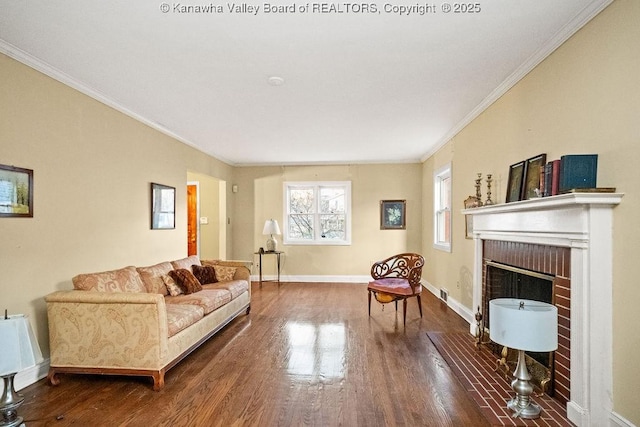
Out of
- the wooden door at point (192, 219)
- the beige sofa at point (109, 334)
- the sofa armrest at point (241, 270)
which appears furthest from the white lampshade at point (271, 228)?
the beige sofa at point (109, 334)

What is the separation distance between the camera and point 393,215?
753 centimetres

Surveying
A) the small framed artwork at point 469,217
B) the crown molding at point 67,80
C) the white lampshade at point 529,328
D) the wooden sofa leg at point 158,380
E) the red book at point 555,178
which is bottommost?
the wooden sofa leg at point 158,380

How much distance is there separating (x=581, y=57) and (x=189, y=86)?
3.14 metres

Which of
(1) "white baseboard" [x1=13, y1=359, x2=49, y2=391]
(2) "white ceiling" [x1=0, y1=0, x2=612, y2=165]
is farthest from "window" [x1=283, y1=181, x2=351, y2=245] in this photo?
(1) "white baseboard" [x1=13, y1=359, x2=49, y2=391]

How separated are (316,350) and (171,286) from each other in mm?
1827

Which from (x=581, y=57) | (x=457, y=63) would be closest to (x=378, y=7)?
(x=457, y=63)

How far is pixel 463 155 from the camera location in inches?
188

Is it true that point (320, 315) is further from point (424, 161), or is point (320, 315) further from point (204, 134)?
point (424, 161)

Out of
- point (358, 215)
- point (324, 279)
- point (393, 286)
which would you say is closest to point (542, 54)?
point (393, 286)

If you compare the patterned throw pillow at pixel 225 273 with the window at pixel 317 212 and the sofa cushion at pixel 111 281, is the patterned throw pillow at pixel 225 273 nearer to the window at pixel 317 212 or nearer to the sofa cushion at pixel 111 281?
the sofa cushion at pixel 111 281

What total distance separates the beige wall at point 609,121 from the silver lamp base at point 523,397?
0.44 metres

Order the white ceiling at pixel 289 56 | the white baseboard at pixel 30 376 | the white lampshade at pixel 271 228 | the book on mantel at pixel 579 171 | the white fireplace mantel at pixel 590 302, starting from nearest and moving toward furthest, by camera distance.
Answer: the white fireplace mantel at pixel 590 302 < the book on mantel at pixel 579 171 < the white ceiling at pixel 289 56 < the white baseboard at pixel 30 376 < the white lampshade at pixel 271 228

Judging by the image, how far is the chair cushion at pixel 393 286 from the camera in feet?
14.8

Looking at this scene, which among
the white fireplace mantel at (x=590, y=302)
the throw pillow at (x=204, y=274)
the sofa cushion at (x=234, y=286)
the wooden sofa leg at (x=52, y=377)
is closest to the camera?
the white fireplace mantel at (x=590, y=302)
